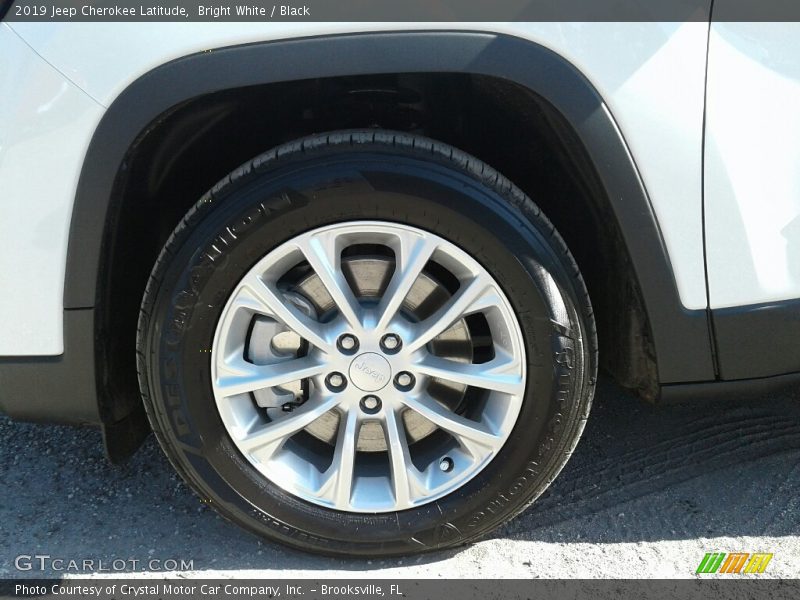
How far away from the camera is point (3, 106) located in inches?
65.3

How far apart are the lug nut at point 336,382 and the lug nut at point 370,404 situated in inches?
2.4

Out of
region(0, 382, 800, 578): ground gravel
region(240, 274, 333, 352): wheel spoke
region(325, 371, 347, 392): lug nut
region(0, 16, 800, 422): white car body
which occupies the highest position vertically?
region(0, 16, 800, 422): white car body

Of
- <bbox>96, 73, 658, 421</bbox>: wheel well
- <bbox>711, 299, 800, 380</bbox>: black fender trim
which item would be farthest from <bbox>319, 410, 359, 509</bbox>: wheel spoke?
<bbox>711, 299, 800, 380</bbox>: black fender trim

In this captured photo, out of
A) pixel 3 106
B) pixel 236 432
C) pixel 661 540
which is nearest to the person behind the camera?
pixel 3 106

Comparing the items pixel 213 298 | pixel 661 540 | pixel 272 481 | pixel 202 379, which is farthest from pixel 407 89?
pixel 661 540

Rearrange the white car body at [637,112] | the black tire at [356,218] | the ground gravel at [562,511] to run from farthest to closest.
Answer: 1. the ground gravel at [562,511]
2. the black tire at [356,218]
3. the white car body at [637,112]

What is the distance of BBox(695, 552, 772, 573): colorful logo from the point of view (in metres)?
1.98

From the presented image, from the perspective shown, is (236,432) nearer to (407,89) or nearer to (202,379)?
(202,379)

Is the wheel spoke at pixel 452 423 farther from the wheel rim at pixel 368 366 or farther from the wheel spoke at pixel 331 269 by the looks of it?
the wheel spoke at pixel 331 269

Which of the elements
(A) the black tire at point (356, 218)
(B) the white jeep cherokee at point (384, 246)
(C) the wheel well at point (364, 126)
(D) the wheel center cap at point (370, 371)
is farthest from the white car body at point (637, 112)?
(D) the wheel center cap at point (370, 371)

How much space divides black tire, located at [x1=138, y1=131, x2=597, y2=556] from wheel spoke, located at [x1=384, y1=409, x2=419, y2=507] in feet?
0.17

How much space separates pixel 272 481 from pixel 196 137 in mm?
838

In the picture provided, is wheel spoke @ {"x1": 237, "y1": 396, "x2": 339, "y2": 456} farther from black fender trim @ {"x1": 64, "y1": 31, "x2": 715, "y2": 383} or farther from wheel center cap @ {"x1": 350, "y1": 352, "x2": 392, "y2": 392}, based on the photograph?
black fender trim @ {"x1": 64, "y1": 31, "x2": 715, "y2": 383}

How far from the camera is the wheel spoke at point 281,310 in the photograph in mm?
1843
